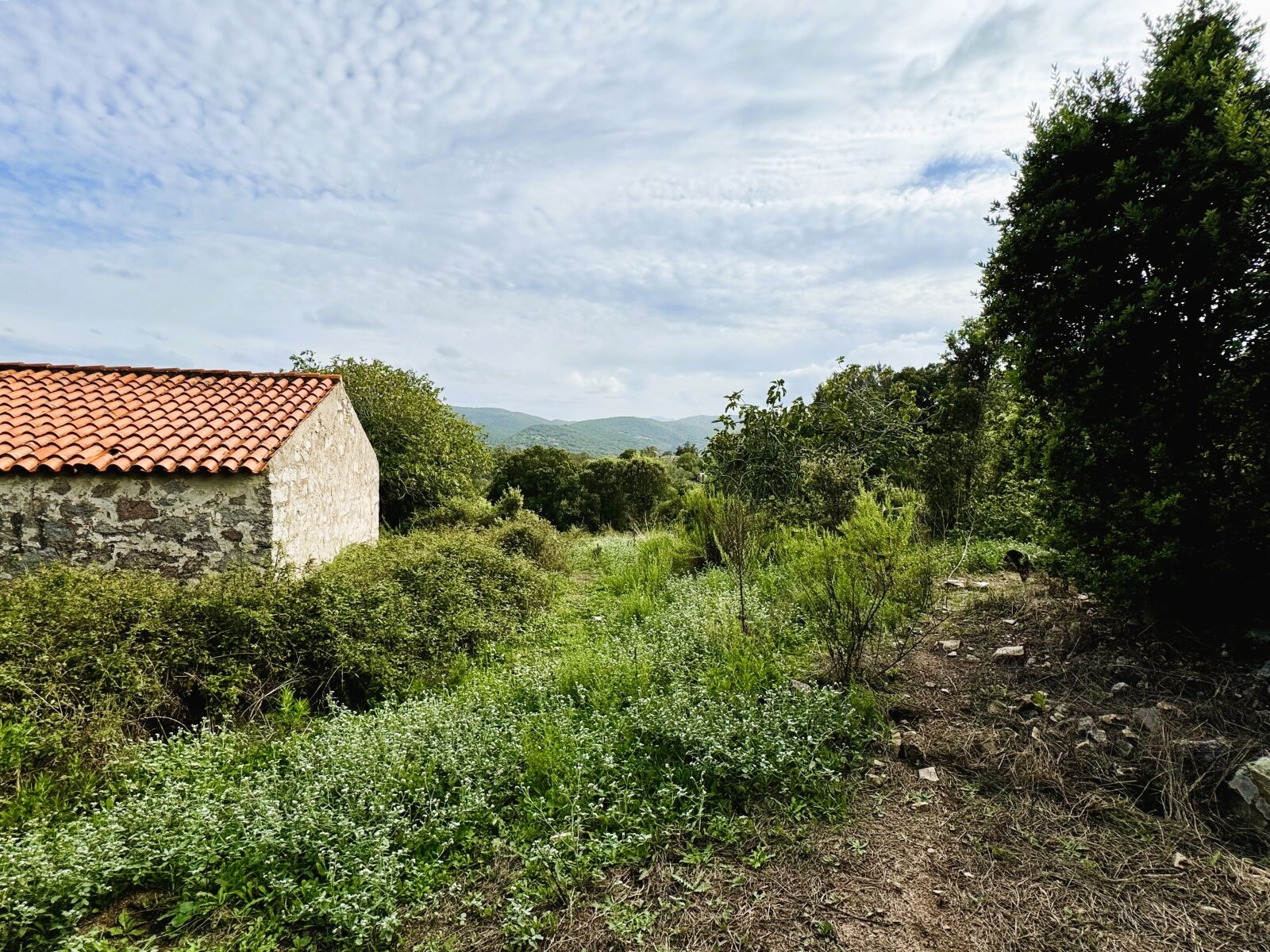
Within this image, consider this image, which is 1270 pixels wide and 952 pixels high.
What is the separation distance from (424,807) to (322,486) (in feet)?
24.0

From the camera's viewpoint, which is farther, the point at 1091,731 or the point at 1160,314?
the point at 1160,314

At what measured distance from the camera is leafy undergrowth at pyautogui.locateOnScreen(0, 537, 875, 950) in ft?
9.70

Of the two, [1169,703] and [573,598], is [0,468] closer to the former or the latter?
[573,598]

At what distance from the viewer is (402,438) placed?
708 inches

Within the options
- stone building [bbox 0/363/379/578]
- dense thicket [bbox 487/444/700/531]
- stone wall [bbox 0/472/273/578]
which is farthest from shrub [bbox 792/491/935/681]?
dense thicket [bbox 487/444/700/531]

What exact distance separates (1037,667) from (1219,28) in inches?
227

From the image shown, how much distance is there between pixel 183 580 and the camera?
23.9ft

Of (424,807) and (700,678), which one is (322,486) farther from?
(700,678)

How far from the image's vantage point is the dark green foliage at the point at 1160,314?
4.45m

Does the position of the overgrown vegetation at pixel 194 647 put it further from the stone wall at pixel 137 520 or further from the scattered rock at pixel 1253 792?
the scattered rock at pixel 1253 792

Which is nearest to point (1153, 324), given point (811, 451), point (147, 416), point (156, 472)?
point (811, 451)

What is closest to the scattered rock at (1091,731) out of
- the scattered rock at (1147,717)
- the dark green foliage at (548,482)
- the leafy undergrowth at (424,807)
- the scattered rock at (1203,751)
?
the scattered rock at (1147,717)

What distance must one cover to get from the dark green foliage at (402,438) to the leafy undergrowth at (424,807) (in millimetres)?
13313

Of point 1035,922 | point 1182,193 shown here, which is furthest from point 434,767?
point 1182,193
